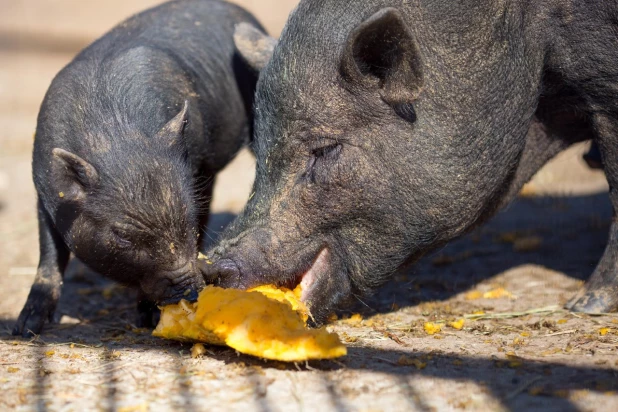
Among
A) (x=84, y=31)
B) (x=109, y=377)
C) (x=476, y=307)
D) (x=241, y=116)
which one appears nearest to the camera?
(x=109, y=377)

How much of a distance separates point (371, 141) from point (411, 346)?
1.00 metres

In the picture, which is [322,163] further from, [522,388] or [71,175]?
[522,388]

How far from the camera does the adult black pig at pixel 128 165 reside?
4316 mm

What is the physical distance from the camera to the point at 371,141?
13.5 feet


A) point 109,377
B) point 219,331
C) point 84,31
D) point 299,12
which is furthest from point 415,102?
point 84,31

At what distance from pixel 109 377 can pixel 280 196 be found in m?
1.25

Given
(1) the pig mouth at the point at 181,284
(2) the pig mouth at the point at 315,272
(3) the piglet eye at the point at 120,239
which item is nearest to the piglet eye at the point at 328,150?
(2) the pig mouth at the point at 315,272

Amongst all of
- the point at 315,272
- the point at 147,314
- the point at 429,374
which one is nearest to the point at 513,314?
the point at 315,272

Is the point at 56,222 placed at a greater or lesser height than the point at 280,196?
lesser

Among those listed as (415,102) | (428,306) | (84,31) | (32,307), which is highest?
(415,102)

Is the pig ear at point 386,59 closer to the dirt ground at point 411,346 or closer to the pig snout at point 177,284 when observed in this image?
the dirt ground at point 411,346

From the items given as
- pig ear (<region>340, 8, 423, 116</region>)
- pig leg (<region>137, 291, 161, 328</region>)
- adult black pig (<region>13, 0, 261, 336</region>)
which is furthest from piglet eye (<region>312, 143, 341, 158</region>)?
pig leg (<region>137, 291, 161, 328</region>)

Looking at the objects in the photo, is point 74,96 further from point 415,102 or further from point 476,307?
point 476,307

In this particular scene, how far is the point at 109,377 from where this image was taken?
3.45m
